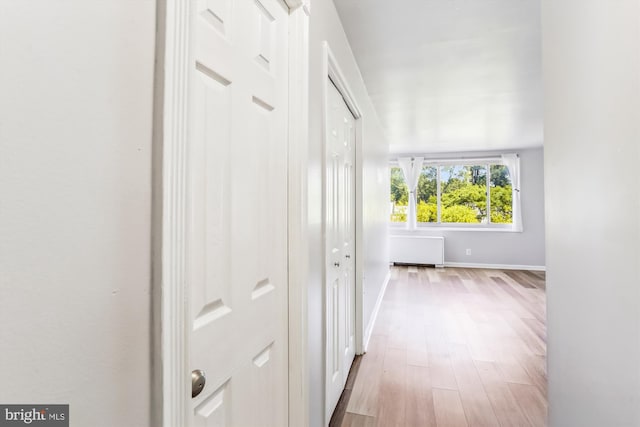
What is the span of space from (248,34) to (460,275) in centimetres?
611

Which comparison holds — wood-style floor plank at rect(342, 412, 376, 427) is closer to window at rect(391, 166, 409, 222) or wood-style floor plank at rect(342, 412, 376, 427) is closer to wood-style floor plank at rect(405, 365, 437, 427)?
wood-style floor plank at rect(405, 365, 437, 427)

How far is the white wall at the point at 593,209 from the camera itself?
811 mm

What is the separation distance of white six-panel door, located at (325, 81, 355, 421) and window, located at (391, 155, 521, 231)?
185 inches

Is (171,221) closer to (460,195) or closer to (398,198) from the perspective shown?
(398,198)

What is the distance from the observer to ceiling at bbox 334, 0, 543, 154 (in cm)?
191

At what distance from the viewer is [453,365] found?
258cm

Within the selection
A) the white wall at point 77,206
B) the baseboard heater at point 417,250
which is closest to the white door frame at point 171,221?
the white wall at point 77,206

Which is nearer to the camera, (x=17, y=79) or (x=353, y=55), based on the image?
(x=17, y=79)

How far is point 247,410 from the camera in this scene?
3.10 ft

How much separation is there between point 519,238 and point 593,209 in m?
6.42

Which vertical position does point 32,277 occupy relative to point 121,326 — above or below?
above

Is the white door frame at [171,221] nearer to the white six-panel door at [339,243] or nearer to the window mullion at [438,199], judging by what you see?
the white six-panel door at [339,243]

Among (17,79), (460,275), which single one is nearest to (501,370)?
(17,79)

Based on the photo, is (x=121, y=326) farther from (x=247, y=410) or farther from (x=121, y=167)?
(x=247, y=410)
